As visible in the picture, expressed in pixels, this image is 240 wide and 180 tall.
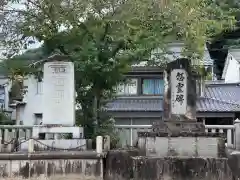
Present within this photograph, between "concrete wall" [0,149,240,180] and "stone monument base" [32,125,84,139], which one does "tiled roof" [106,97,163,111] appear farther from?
"concrete wall" [0,149,240,180]

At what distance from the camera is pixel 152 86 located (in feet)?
90.0

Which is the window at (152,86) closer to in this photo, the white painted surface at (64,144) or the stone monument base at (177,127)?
the white painted surface at (64,144)

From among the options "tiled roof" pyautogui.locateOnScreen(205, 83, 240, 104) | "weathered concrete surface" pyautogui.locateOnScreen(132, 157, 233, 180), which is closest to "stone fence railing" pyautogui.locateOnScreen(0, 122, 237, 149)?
"weathered concrete surface" pyautogui.locateOnScreen(132, 157, 233, 180)

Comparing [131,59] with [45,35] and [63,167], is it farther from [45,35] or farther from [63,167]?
[63,167]

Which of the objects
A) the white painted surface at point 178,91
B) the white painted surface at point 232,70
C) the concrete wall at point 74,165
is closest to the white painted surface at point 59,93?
the concrete wall at point 74,165

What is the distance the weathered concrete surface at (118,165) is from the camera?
39.1 ft

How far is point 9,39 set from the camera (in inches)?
646

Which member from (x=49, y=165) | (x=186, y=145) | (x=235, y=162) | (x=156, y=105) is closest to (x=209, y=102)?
(x=156, y=105)

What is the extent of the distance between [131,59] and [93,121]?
2.90 metres

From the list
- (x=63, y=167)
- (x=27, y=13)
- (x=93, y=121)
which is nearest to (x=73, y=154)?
(x=63, y=167)

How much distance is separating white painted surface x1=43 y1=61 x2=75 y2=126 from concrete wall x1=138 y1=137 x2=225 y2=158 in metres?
3.28

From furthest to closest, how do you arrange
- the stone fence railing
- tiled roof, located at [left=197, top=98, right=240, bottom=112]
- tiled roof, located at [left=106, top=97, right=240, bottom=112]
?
1. tiled roof, located at [left=106, top=97, right=240, bottom=112]
2. tiled roof, located at [left=197, top=98, right=240, bottom=112]
3. the stone fence railing

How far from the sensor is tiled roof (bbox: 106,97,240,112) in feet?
80.6

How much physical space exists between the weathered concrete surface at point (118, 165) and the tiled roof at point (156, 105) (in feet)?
38.6
